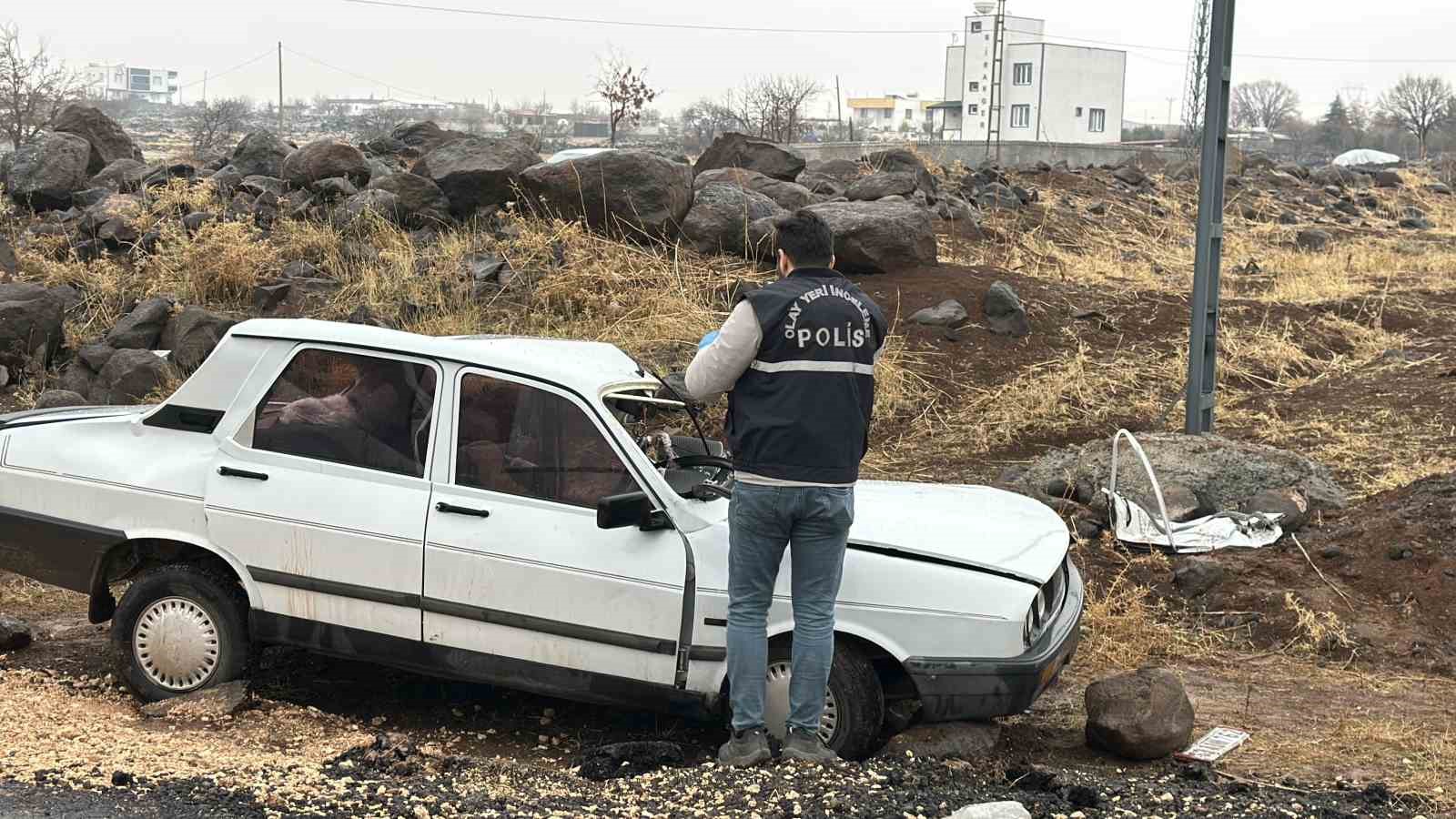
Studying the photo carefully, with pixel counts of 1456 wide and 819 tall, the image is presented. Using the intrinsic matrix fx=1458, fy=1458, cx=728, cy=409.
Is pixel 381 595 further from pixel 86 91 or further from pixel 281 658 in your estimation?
pixel 86 91

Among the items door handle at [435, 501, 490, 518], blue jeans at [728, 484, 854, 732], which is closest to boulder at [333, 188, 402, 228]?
door handle at [435, 501, 490, 518]

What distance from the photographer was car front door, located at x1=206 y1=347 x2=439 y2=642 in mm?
5617

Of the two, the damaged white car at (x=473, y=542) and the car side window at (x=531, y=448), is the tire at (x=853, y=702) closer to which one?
the damaged white car at (x=473, y=542)

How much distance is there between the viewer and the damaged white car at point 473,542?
5.39 m

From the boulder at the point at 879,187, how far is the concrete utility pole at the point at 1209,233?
26.3 feet

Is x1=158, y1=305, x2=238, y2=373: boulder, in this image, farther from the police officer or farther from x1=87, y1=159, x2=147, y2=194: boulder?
the police officer

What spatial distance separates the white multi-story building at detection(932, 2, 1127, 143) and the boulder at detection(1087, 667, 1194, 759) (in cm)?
7066

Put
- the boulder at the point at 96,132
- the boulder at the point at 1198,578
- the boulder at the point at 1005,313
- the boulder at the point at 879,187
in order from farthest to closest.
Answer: the boulder at the point at 96,132 < the boulder at the point at 879,187 < the boulder at the point at 1005,313 < the boulder at the point at 1198,578

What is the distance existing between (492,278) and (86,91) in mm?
25187

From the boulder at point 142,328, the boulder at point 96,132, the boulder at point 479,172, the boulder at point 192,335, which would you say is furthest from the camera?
the boulder at point 96,132

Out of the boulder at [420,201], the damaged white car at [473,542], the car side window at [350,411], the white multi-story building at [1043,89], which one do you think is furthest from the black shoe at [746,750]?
the white multi-story building at [1043,89]

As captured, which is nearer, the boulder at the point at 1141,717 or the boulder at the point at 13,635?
the boulder at the point at 1141,717

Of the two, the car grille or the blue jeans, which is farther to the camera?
the car grille

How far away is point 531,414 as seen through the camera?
5652 millimetres
